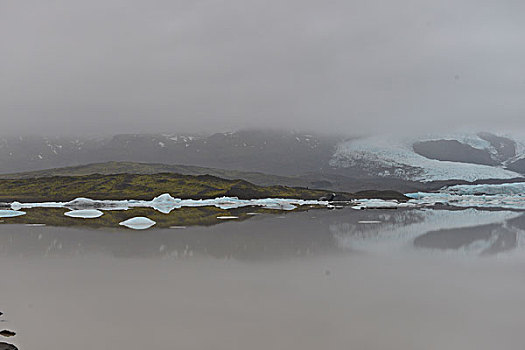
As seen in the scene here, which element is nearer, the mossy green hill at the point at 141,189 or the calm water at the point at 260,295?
the calm water at the point at 260,295

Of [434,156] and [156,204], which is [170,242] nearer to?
[156,204]

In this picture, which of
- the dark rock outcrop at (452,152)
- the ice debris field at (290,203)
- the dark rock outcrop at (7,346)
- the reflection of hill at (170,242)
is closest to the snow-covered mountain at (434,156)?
the dark rock outcrop at (452,152)

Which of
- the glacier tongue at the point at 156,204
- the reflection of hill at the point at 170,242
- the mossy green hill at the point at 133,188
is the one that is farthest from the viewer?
the mossy green hill at the point at 133,188

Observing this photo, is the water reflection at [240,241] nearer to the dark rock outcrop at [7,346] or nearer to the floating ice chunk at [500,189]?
the dark rock outcrop at [7,346]

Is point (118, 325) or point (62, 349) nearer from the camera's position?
point (62, 349)

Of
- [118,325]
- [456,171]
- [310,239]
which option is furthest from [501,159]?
[118,325]

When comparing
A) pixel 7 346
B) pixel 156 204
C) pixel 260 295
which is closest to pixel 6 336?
pixel 7 346

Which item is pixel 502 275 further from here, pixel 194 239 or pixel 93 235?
pixel 93 235
